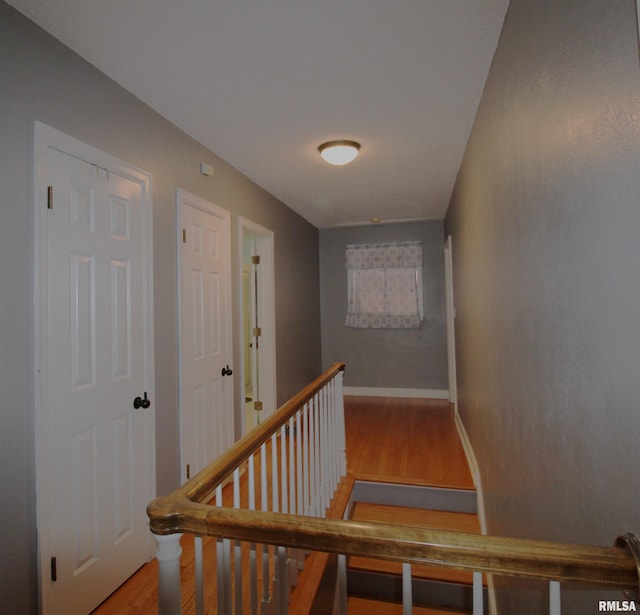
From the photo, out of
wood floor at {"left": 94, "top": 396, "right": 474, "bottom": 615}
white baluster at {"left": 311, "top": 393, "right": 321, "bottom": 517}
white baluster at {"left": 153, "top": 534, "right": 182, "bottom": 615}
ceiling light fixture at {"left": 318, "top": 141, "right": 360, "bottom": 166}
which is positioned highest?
ceiling light fixture at {"left": 318, "top": 141, "right": 360, "bottom": 166}

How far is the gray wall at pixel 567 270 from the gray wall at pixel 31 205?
186 cm

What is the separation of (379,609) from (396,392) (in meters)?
3.23

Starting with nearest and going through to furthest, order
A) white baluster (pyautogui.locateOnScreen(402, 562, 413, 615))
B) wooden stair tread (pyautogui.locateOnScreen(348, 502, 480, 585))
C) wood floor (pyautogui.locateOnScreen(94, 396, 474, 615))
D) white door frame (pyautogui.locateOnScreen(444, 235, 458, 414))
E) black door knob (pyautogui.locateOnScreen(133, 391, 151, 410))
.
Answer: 1. white baluster (pyautogui.locateOnScreen(402, 562, 413, 615))
2. wood floor (pyautogui.locateOnScreen(94, 396, 474, 615))
3. black door knob (pyautogui.locateOnScreen(133, 391, 151, 410))
4. wooden stair tread (pyautogui.locateOnScreen(348, 502, 480, 585))
5. white door frame (pyautogui.locateOnScreen(444, 235, 458, 414))

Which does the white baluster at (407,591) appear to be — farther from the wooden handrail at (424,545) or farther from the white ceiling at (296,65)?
the white ceiling at (296,65)

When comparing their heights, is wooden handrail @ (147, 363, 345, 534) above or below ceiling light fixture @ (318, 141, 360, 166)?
below

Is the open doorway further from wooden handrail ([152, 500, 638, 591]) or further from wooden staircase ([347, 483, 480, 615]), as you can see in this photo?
wooden handrail ([152, 500, 638, 591])

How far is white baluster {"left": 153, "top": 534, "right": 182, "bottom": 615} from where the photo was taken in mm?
952

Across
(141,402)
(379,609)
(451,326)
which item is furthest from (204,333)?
(451,326)

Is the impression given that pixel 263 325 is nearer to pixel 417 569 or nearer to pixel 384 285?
pixel 384 285

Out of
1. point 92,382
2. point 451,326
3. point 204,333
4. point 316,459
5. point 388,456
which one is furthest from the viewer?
point 451,326

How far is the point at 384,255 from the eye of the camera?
566cm

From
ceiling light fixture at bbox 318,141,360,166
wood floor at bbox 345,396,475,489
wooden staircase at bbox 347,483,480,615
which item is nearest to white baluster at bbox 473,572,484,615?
wooden staircase at bbox 347,483,480,615

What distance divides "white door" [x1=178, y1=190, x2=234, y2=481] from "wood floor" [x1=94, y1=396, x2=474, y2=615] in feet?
1.99

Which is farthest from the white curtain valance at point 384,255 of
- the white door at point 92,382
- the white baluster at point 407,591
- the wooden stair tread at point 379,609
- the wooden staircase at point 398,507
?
the white baluster at point 407,591
